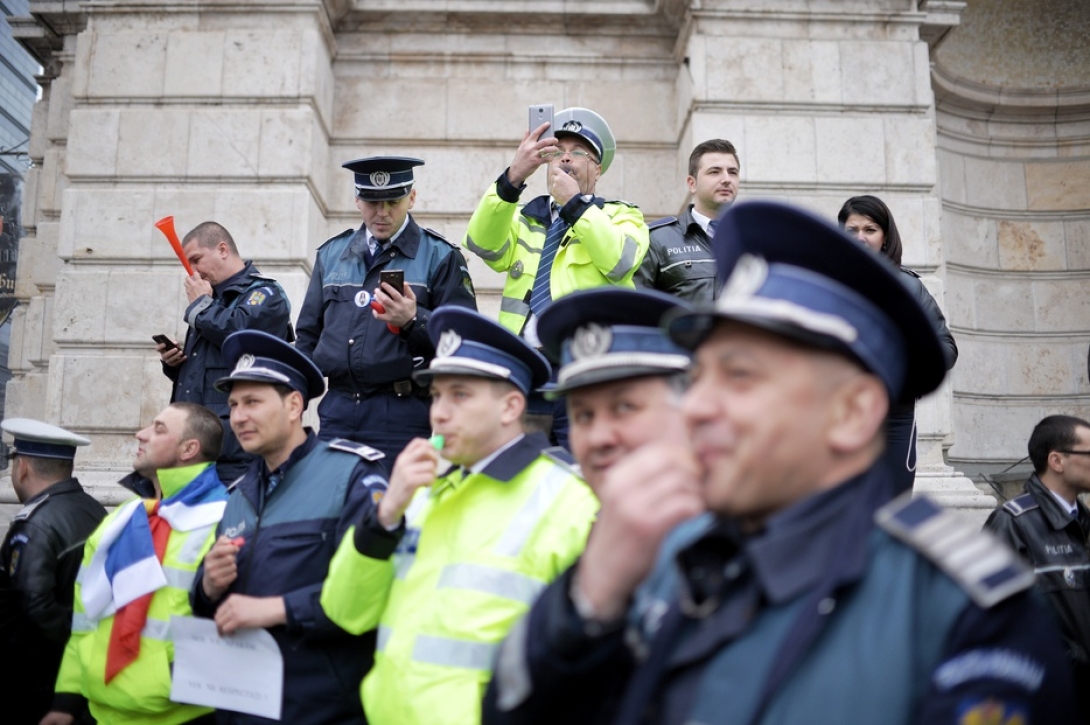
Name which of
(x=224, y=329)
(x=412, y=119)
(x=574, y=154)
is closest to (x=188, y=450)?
(x=224, y=329)

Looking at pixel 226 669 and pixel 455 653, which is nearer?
pixel 455 653

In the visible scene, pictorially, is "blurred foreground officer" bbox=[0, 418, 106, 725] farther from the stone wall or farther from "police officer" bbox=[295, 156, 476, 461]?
the stone wall

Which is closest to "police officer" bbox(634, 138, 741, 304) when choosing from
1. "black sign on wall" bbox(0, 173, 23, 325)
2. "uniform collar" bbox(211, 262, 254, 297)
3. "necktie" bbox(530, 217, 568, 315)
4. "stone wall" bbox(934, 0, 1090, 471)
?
"necktie" bbox(530, 217, 568, 315)

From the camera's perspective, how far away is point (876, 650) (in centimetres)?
146

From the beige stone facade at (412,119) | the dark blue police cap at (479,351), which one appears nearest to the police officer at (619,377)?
the dark blue police cap at (479,351)

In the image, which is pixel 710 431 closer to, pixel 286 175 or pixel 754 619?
pixel 754 619

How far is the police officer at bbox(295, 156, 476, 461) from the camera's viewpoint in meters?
4.96

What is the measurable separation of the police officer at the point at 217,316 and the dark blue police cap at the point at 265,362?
3.19 ft

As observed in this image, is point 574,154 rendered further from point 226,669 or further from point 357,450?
point 226,669

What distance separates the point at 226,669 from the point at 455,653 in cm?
144

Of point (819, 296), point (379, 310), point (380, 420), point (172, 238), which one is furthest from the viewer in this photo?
point (172, 238)

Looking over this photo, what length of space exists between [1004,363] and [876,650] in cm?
1062

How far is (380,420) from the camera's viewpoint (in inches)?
196

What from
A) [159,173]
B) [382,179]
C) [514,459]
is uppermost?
[159,173]
